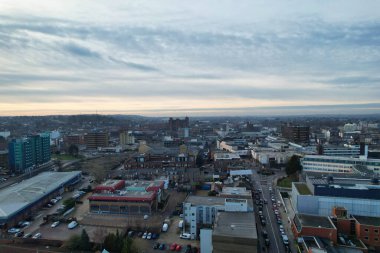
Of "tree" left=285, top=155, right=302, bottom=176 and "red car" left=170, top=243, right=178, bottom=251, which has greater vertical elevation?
"tree" left=285, top=155, right=302, bottom=176

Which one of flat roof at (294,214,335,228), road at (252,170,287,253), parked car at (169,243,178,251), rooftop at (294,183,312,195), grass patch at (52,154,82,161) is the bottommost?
grass patch at (52,154,82,161)

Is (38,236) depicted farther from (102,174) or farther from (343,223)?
(343,223)

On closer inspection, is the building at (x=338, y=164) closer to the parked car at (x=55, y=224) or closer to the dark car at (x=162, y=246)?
the dark car at (x=162, y=246)

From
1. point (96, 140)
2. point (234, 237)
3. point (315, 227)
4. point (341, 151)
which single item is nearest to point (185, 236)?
point (234, 237)

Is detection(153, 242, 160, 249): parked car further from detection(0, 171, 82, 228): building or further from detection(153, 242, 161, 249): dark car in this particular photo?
detection(0, 171, 82, 228): building

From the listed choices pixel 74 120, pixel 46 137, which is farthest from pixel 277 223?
pixel 74 120

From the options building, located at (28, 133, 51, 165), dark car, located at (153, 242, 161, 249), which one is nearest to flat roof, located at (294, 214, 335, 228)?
dark car, located at (153, 242, 161, 249)
